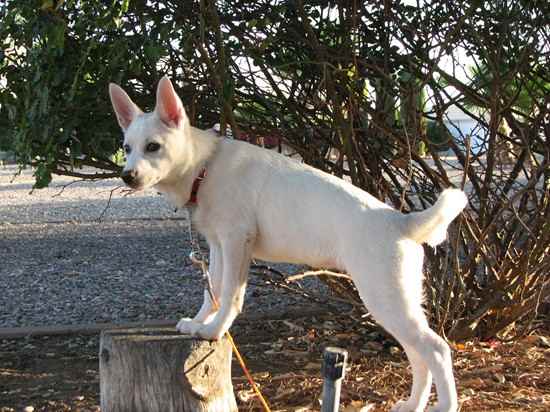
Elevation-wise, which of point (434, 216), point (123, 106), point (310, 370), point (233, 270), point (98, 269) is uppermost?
point (123, 106)

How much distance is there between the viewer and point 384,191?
5145 millimetres

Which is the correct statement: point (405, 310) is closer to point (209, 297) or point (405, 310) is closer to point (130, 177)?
point (209, 297)

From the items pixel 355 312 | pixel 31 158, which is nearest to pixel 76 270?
pixel 355 312

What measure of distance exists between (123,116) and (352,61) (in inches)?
64.5

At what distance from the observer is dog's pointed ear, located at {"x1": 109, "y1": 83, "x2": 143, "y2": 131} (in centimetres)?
364

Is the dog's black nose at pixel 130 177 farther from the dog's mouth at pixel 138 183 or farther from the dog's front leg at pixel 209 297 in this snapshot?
the dog's front leg at pixel 209 297

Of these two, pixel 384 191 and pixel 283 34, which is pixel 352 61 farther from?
pixel 384 191

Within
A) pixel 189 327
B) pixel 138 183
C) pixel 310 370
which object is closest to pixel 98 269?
pixel 310 370

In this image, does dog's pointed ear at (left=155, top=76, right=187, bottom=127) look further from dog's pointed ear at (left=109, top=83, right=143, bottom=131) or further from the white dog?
dog's pointed ear at (left=109, top=83, right=143, bottom=131)

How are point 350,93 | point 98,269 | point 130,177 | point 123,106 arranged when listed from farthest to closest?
point 98,269 → point 350,93 → point 123,106 → point 130,177

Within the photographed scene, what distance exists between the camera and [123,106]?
12.1 ft

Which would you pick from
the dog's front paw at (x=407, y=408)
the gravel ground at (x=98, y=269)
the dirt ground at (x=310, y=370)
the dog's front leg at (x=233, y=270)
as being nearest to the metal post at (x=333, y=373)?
the dog's front leg at (x=233, y=270)

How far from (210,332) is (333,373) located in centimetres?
84

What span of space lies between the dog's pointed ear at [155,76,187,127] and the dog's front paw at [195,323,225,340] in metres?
0.97
